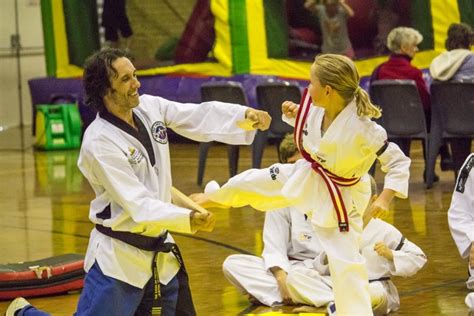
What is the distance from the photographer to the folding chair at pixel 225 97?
12281 millimetres

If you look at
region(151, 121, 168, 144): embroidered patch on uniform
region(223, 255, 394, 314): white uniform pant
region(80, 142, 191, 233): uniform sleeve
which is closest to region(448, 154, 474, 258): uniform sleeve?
region(223, 255, 394, 314): white uniform pant

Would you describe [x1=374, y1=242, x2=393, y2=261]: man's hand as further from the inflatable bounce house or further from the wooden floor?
the inflatable bounce house

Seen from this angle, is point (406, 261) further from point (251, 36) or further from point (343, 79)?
point (251, 36)

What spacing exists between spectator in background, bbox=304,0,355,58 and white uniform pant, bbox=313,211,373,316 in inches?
386

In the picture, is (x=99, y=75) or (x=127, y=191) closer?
(x=127, y=191)

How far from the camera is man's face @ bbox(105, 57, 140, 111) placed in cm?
515

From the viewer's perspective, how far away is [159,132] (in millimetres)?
5277

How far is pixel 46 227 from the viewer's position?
32.8 ft

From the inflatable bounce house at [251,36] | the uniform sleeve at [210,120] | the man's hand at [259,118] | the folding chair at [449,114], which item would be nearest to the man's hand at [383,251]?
the uniform sleeve at [210,120]

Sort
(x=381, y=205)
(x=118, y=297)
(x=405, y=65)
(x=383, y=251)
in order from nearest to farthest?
(x=118, y=297) < (x=381, y=205) < (x=383, y=251) < (x=405, y=65)

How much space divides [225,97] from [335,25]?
3.22 meters

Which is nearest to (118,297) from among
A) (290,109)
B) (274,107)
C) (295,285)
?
(290,109)

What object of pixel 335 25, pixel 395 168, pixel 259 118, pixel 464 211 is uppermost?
pixel 259 118

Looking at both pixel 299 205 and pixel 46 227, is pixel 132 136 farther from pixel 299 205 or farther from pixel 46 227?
pixel 46 227
